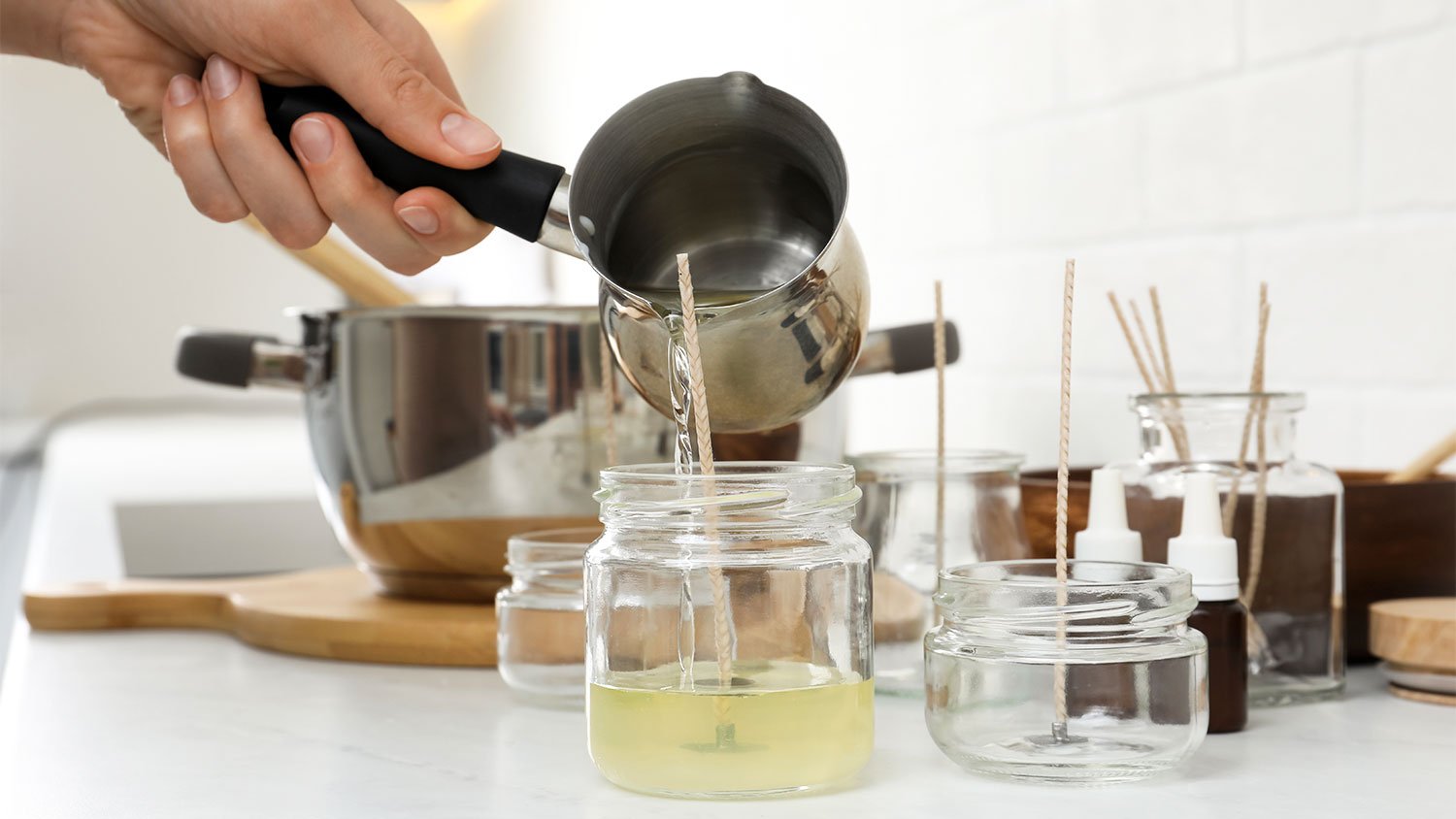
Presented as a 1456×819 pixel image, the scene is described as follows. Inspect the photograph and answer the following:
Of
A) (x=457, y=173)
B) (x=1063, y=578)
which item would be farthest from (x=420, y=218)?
(x=1063, y=578)

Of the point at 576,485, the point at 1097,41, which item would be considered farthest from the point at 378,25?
the point at 1097,41

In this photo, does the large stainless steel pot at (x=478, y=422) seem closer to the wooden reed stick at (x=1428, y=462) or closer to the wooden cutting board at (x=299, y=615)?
the wooden cutting board at (x=299, y=615)

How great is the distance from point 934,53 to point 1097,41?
0.24 meters

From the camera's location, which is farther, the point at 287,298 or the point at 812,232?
the point at 287,298

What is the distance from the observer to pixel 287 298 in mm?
3391

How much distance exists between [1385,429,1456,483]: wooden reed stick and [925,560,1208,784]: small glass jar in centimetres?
30

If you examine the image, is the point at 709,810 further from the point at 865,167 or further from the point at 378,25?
the point at 865,167

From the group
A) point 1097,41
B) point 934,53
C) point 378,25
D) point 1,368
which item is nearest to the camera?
point 378,25

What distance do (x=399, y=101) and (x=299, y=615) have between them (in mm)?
351

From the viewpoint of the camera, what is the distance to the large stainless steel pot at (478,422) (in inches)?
36.9

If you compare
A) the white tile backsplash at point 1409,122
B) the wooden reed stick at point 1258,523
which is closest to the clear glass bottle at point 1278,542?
the wooden reed stick at point 1258,523

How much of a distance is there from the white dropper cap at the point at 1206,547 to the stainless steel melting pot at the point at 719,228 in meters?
0.16

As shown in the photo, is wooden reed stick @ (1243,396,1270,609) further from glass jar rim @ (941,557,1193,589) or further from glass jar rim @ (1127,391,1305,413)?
glass jar rim @ (941,557,1193,589)

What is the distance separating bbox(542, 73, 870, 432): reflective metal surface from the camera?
0.62 meters
